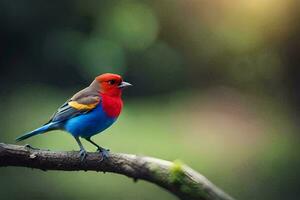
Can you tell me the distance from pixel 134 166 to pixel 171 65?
1217cm

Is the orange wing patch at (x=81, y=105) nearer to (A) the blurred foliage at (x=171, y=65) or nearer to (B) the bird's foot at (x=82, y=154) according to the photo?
(B) the bird's foot at (x=82, y=154)

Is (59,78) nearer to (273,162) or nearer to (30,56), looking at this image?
(30,56)

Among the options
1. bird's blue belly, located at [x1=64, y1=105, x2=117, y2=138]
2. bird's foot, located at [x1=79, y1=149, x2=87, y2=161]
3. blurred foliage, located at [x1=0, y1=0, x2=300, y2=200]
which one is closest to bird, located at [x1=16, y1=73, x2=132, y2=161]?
bird's blue belly, located at [x1=64, y1=105, x2=117, y2=138]

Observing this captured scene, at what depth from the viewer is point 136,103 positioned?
13.9 m

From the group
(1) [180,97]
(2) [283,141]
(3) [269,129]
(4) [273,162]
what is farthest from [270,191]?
(1) [180,97]

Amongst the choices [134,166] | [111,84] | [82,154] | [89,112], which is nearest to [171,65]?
[89,112]

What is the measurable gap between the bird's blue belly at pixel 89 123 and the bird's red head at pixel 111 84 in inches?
4.2

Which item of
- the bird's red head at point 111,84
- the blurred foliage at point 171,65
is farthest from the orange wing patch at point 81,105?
the blurred foliage at point 171,65

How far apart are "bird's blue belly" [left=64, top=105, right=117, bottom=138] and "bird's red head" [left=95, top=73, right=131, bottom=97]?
0.11 metres

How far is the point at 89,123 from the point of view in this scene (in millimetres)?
3740

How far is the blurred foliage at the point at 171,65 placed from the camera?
40.2 ft

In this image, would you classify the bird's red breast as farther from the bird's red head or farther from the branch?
the branch

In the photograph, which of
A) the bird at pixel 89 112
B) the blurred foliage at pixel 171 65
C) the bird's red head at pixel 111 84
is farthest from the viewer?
the blurred foliage at pixel 171 65

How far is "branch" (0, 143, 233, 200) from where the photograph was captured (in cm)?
260
